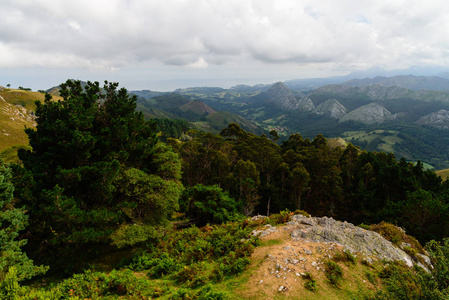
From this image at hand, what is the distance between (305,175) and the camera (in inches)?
1458

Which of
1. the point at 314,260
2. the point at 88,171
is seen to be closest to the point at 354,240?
the point at 314,260

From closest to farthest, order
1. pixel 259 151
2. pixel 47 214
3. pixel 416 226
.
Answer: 1. pixel 47 214
2. pixel 416 226
3. pixel 259 151

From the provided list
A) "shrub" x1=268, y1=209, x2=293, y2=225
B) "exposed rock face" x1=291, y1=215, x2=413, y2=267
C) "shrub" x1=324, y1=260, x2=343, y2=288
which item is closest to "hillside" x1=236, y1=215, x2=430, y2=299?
"exposed rock face" x1=291, y1=215, x2=413, y2=267

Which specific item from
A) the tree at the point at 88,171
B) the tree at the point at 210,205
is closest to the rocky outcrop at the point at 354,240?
the tree at the point at 210,205

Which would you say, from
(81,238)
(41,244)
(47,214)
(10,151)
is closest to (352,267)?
(81,238)

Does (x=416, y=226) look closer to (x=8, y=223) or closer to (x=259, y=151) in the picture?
(x=259, y=151)

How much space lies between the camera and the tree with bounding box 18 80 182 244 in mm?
15903

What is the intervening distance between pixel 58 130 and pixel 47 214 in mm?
6431

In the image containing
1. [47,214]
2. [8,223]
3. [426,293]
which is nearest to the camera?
[426,293]

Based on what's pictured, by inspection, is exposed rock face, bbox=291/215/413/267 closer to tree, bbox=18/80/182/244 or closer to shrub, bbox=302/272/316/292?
shrub, bbox=302/272/316/292

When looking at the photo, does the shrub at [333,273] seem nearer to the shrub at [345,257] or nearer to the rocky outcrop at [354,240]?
the shrub at [345,257]

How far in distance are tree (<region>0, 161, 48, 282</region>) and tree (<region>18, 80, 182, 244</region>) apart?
1519mm

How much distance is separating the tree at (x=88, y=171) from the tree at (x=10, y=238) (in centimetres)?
152

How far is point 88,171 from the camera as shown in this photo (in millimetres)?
16984
